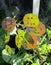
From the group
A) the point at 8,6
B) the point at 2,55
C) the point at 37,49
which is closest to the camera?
the point at 2,55

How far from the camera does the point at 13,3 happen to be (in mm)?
2148

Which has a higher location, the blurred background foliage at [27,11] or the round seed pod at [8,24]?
the round seed pod at [8,24]

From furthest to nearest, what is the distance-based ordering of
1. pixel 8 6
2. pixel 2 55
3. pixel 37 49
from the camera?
1. pixel 8 6
2. pixel 37 49
3. pixel 2 55

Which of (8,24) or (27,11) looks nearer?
(8,24)

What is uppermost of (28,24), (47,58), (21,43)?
(28,24)

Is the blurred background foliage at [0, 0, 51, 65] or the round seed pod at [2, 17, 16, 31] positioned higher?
the round seed pod at [2, 17, 16, 31]

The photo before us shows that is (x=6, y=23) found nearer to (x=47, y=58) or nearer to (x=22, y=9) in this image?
(x=47, y=58)

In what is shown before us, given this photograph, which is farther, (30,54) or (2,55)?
(30,54)

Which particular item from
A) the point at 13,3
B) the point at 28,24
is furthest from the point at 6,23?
the point at 13,3

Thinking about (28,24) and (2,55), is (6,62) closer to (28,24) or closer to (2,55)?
(2,55)

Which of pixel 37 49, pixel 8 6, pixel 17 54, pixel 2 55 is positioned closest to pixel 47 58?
pixel 37 49

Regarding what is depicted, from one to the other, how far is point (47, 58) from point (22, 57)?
0.56 feet

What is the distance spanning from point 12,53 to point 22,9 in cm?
57

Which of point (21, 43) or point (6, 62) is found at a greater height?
point (21, 43)
